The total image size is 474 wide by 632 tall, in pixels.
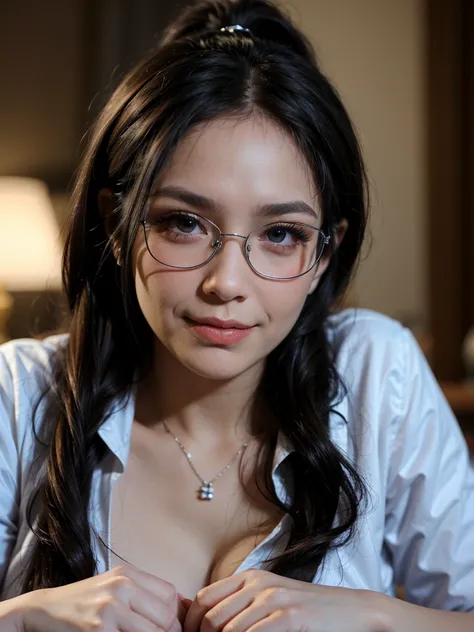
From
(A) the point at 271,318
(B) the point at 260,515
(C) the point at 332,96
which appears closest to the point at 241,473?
(B) the point at 260,515

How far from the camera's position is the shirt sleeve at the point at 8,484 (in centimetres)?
127

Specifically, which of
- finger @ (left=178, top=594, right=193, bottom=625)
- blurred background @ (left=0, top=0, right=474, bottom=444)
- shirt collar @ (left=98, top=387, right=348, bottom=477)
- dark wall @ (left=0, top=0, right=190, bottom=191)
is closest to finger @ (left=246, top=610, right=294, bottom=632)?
finger @ (left=178, top=594, right=193, bottom=625)

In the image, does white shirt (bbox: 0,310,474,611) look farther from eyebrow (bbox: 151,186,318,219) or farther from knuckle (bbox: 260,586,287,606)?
eyebrow (bbox: 151,186,318,219)

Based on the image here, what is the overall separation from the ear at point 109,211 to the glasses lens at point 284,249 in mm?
213

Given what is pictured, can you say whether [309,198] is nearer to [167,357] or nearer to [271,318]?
[271,318]

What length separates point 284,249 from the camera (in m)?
1.16

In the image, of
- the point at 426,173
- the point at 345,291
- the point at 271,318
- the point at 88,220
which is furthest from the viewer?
the point at 426,173

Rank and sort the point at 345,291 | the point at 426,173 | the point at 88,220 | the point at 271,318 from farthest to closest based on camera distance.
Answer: the point at 426,173, the point at 345,291, the point at 88,220, the point at 271,318

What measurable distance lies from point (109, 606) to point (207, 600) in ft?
0.39

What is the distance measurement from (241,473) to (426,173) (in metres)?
2.66

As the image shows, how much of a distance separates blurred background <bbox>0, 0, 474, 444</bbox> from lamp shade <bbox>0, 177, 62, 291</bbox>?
332 mm

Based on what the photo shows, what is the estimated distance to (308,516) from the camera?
A: 3.98 feet

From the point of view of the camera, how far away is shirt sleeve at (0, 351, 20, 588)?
127cm

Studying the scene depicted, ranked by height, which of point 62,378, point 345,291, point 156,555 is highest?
point 345,291
